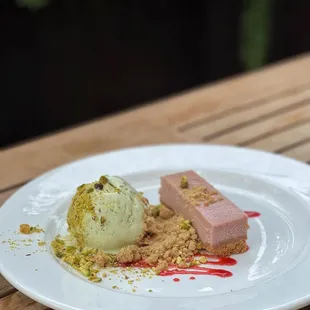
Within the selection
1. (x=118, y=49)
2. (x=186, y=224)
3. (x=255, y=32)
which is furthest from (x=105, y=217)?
(x=255, y=32)

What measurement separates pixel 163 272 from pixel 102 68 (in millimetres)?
2583

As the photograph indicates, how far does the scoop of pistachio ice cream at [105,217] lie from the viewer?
4.19 feet

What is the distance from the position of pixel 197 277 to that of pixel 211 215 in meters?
0.15

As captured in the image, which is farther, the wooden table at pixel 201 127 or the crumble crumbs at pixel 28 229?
the wooden table at pixel 201 127

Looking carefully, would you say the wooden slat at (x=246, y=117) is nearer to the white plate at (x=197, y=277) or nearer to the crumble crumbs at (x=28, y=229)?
the white plate at (x=197, y=277)

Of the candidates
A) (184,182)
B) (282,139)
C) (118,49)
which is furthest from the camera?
(118,49)

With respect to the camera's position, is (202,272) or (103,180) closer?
(202,272)

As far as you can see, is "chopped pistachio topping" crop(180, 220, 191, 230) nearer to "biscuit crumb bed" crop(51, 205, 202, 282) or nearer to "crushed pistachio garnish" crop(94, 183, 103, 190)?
"biscuit crumb bed" crop(51, 205, 202, 282)

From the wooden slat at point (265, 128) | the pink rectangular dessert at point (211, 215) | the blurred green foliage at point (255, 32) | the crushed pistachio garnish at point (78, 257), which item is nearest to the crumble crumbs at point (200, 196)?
the pink rectangular dessert at point (211, 215)

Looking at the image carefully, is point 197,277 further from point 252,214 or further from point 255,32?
point 255,32

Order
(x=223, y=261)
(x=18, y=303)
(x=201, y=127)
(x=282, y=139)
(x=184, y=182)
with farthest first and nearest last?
(x=201, y=127)
(x=282, y=139)
(x=184, y=182)
(x=223, y=261)
(x=18, y=303)

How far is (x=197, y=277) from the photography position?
1178 mm

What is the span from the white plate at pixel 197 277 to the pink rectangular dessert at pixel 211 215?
0.15 feet

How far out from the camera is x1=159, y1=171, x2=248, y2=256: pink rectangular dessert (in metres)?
1.25
